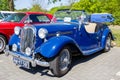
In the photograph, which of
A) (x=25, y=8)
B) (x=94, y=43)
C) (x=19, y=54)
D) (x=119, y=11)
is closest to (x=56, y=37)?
(x=19, y=54)

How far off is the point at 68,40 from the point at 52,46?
57cm

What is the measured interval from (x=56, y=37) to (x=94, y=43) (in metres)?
2.11

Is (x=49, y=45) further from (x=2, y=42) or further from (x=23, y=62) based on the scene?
(x=2, y=42)

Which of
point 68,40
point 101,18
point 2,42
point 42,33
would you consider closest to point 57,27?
point 68,40

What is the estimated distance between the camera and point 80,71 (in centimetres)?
592

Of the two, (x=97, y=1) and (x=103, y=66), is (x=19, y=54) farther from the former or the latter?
(x=97, y=1)

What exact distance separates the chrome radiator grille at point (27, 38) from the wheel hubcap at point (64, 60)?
789 millimetres

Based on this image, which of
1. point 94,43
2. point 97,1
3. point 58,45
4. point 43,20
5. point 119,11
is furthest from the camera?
point 97,1

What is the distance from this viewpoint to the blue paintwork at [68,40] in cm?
520

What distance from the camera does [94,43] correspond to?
727 cm

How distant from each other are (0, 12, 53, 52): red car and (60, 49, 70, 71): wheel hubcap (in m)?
3.35

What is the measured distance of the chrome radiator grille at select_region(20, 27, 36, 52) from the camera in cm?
538

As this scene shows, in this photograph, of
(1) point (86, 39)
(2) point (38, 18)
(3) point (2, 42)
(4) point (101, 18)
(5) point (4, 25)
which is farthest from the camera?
(4) point (101, 18)

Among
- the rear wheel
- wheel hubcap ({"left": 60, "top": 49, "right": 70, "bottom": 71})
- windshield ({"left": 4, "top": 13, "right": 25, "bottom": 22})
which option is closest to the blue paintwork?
wheel hubcap ({"left": 60, "top": 49, "right": 70, "bottom": 71})
